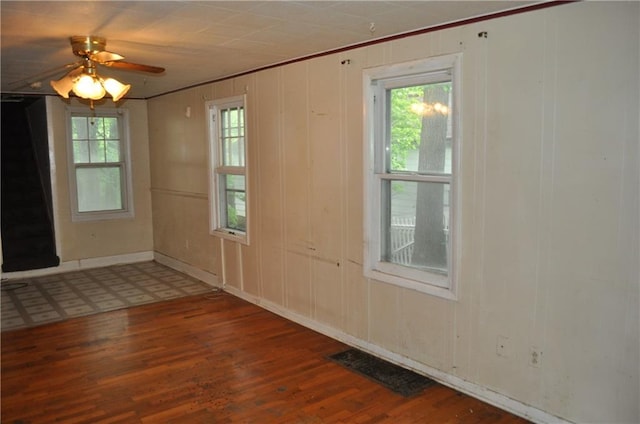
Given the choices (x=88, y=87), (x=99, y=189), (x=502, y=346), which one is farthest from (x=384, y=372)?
(x=99, y=189)

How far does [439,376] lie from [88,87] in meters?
2.88

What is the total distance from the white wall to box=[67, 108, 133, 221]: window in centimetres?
373

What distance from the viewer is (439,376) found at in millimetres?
3314

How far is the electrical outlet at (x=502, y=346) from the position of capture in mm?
2932

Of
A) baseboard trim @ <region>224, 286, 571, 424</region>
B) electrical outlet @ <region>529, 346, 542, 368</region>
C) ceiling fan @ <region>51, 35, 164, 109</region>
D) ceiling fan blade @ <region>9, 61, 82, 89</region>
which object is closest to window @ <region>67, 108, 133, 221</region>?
ceiling fan blade @ <region>9, 61, 82, 89</region>

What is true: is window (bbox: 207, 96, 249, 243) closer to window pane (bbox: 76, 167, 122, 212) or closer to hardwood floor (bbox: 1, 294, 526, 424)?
hardwood floor (bbox: 1, 294, 526, 424)

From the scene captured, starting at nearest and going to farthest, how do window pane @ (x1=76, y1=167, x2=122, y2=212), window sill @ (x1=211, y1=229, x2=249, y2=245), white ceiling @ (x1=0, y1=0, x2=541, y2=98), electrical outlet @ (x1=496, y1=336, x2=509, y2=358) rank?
white ceiling @ (x1=0, y1=0, x2=541, y2=98)
electrical outlet @ (x1=496, y1=336, x2=509, y2=358)
window sill @ (x1=211, y1=229, x2=249, y2=245)
window pane @ (x1=76, y1=167, x2=122, y2=212)

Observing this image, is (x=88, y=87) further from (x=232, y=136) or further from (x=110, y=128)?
(x=110, y=128)

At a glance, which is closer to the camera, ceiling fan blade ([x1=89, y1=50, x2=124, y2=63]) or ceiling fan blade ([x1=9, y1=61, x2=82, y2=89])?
ceiling fan blade ([x1=89, y1=50, x2=124, y2=63])

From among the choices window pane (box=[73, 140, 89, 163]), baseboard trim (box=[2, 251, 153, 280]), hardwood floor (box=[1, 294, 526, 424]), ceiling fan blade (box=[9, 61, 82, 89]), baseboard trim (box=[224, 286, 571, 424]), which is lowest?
hardwood floor (box=[1, 294, 526, 424])

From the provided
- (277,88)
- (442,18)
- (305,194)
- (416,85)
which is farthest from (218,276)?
(442,18)

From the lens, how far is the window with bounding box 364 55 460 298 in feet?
10.6

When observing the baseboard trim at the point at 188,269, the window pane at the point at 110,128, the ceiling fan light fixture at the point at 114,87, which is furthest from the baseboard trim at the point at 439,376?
the window pane at the point at 110,128

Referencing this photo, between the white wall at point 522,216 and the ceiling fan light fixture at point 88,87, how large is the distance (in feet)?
5.35
